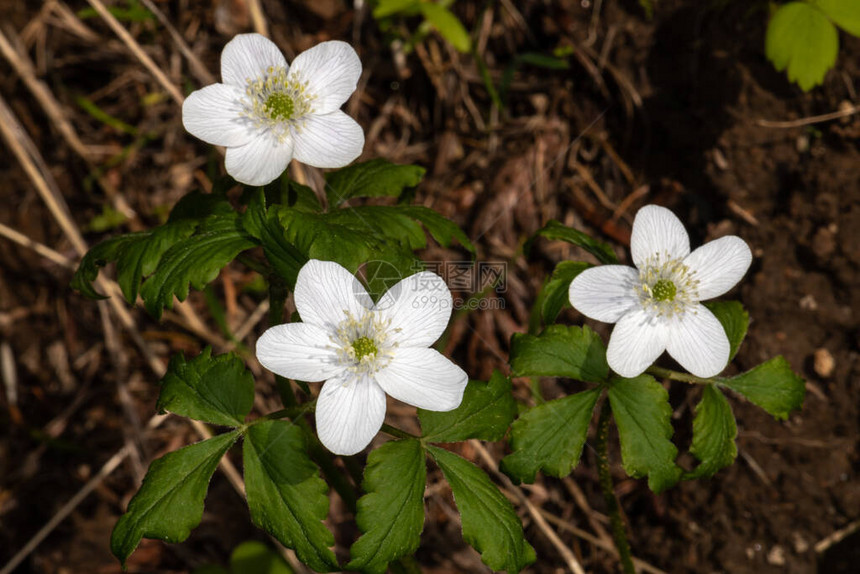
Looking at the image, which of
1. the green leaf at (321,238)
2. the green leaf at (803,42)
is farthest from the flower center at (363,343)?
the green leaf at (803,42)

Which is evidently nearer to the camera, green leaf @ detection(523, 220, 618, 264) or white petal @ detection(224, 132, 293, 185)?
white petal @ detection(224, 132, 293, 185)

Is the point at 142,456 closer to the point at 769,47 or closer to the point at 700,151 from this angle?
the point at 700,151

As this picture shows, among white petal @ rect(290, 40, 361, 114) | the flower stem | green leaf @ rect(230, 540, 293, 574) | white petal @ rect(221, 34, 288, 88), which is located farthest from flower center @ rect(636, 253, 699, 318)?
green leaf @ rect(230, 540, 293, 574)

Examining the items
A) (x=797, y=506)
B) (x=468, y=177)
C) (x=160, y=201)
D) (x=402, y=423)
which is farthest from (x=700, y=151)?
(x=160, y=201)

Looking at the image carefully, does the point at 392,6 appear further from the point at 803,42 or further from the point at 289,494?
the point at 289,494

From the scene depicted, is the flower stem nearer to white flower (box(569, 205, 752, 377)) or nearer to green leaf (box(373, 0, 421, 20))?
white flower (box(569, 205, 752, 377))

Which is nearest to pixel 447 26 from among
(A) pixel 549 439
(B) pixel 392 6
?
(B) pixel 392 6
